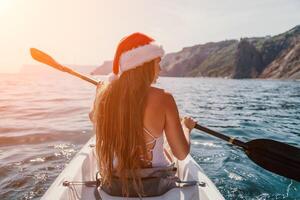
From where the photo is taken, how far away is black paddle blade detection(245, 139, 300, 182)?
5.65 metres

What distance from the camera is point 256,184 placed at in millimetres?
7746

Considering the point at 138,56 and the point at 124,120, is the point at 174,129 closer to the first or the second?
the point at 124,120

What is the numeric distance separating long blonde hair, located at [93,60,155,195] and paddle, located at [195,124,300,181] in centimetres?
206

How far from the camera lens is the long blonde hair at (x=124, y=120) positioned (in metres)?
3.62

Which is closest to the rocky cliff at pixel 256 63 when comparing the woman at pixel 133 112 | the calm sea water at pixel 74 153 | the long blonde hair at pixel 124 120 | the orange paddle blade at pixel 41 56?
the calm sea water at pixel 74 153

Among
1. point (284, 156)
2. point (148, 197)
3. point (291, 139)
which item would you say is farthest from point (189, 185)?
point (291, 139)

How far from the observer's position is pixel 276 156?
5.76m

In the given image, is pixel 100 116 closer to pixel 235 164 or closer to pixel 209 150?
pixel 235 164

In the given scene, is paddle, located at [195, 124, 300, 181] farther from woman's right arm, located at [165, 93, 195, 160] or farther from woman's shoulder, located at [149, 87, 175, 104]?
woman's shoulder, located at [149, 87, 175, 104]

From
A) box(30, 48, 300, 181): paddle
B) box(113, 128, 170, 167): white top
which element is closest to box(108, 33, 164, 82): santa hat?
box(113, 128, 170, 167): white top

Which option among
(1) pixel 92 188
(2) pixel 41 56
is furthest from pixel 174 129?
(2) pixel 41 56

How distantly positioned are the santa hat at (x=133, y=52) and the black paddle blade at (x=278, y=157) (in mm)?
2945

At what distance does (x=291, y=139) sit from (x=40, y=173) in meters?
9.01

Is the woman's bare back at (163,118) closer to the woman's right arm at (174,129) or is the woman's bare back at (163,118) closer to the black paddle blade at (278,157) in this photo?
the woman's right arm at (174,129)
